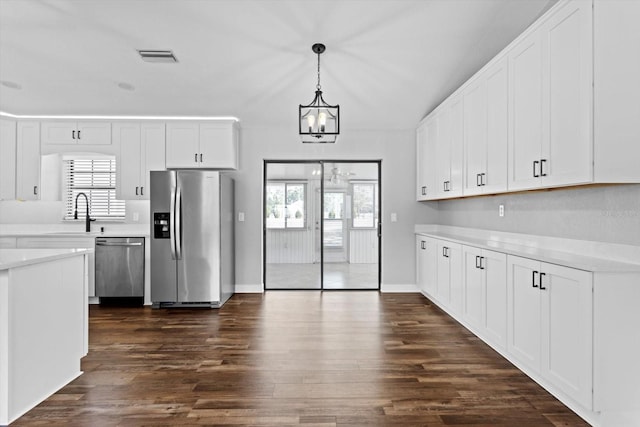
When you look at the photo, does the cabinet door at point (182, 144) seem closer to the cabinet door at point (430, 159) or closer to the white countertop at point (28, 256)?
the white countertop at point (28, 256)

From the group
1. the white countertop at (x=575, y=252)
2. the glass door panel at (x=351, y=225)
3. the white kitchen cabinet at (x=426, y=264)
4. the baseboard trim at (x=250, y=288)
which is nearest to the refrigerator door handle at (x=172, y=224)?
the baseboard trim at (x=250, y=288)

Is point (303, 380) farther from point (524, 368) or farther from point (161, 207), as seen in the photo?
point (161, 207)

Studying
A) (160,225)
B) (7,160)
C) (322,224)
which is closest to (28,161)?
(7,160)

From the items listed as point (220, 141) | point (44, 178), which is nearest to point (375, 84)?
point (220, 141)

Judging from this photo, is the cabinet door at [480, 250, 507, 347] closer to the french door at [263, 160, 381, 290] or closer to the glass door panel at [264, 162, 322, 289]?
the french door at [263, 160, 381, 290]

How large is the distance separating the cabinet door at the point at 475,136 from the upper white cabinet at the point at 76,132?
15.3ft

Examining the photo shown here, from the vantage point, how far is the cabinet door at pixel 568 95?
85.4 inches

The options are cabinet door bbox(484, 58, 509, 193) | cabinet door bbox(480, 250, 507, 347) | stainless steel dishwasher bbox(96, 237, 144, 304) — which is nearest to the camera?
cabinet door bbox(480, 250, 507, 347)

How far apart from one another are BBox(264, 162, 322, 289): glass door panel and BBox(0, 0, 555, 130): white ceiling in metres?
0.99

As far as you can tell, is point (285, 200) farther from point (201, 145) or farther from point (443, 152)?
point (443, 152)

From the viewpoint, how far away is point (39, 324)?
2352 millimetres

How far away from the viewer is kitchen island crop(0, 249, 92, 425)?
2.11 meters

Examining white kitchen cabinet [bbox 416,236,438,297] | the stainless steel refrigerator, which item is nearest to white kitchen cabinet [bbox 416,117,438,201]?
white kitchen cabinet [bbox 416,236,438,297]

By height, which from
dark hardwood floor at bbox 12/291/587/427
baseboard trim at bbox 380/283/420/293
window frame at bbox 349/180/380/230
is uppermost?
window frame at bbox 349/180/380/230
